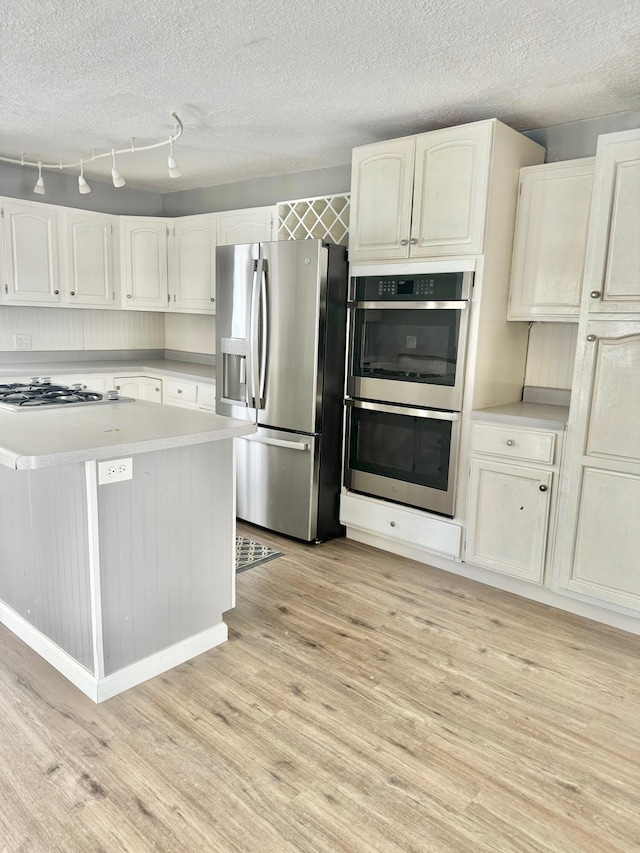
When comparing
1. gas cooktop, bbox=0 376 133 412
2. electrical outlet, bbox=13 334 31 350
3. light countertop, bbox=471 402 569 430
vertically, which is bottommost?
light countertop, bbox=471 402 569 430

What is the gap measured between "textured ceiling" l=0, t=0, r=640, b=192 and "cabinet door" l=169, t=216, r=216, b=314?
3.53 ft

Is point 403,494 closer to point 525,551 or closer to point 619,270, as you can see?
point 525,551

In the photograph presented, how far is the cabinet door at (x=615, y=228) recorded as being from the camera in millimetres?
2461

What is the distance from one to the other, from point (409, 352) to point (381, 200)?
2.80ft

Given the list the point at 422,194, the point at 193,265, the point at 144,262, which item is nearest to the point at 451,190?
the point at 422,194

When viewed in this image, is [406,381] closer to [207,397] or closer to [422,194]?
[422,194]

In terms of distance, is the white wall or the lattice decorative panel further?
the white wall

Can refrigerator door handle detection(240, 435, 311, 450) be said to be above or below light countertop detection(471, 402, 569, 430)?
below

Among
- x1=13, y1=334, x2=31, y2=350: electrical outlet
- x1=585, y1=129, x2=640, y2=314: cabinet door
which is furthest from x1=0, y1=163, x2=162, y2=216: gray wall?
x1=585, y1=129, x2=640, y2=314: cabinet door

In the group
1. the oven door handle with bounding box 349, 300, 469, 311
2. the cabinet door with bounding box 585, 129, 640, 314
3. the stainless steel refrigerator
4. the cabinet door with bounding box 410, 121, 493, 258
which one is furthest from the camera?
the stainless steel refrigerator

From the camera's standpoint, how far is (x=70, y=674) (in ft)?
7.23

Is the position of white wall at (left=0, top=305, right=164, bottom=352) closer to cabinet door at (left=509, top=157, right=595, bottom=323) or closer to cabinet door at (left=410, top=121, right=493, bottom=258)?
cabinet door at (left=410, top=121, right=493, bottom=258)

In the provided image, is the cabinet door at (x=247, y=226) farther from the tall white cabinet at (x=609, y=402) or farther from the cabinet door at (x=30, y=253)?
the tall white cabinet at (x=609, y=402)

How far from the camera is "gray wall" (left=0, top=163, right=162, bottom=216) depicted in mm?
4461
